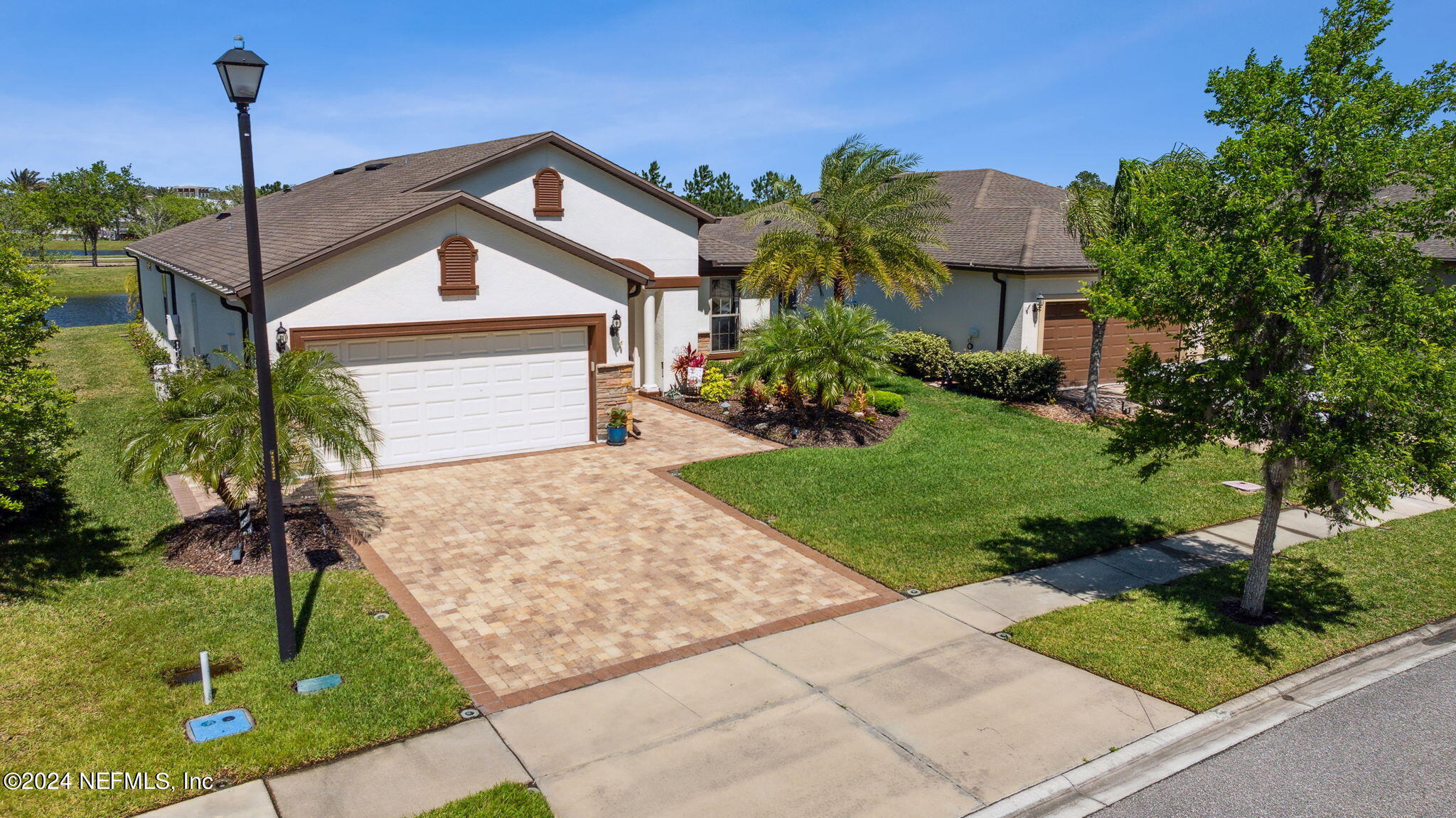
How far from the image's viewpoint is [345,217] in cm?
1697

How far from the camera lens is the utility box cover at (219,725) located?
303 inches

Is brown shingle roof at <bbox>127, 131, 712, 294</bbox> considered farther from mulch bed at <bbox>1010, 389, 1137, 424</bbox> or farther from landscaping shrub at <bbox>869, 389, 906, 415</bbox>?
mulch bed at <bbox>1010, 389, 1137, 424</bbox>

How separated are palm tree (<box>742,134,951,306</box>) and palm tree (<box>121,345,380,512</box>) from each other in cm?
1172

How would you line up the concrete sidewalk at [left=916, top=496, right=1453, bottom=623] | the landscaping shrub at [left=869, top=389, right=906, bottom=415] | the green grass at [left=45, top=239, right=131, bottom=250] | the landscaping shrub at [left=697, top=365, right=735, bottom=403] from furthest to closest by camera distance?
the green grass at [left=45, top=239, right=131, bottom=250]
the landscaping shrub at [left=697, top=365, right=735, bottom=403]
the landscaping shrub at [left=869, top=389, right=906, bottom=415]
the concrete sidewalk at [left=916, top=496, right=1453, bottom=623]

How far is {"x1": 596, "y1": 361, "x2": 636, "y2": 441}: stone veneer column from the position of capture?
1739 cm

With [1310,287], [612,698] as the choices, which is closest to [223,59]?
[612,698]

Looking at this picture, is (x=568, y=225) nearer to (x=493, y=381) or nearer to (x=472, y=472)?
(x=493, y=381)

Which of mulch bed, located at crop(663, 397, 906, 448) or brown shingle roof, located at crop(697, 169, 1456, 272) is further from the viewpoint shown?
brown shingle roof, located at crop(697, 169, 1456, 272)

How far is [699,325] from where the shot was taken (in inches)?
902

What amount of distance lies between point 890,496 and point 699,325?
9392 millimetres

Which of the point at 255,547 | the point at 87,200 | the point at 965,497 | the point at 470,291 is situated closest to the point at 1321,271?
the point at 965,497

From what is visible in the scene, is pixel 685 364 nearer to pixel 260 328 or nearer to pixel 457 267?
pixel 457 267

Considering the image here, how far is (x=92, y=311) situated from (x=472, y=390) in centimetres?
3907

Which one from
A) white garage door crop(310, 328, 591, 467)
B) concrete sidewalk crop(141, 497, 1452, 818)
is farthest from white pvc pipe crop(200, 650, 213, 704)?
white garage door crop(310, 328, 591, 467)
